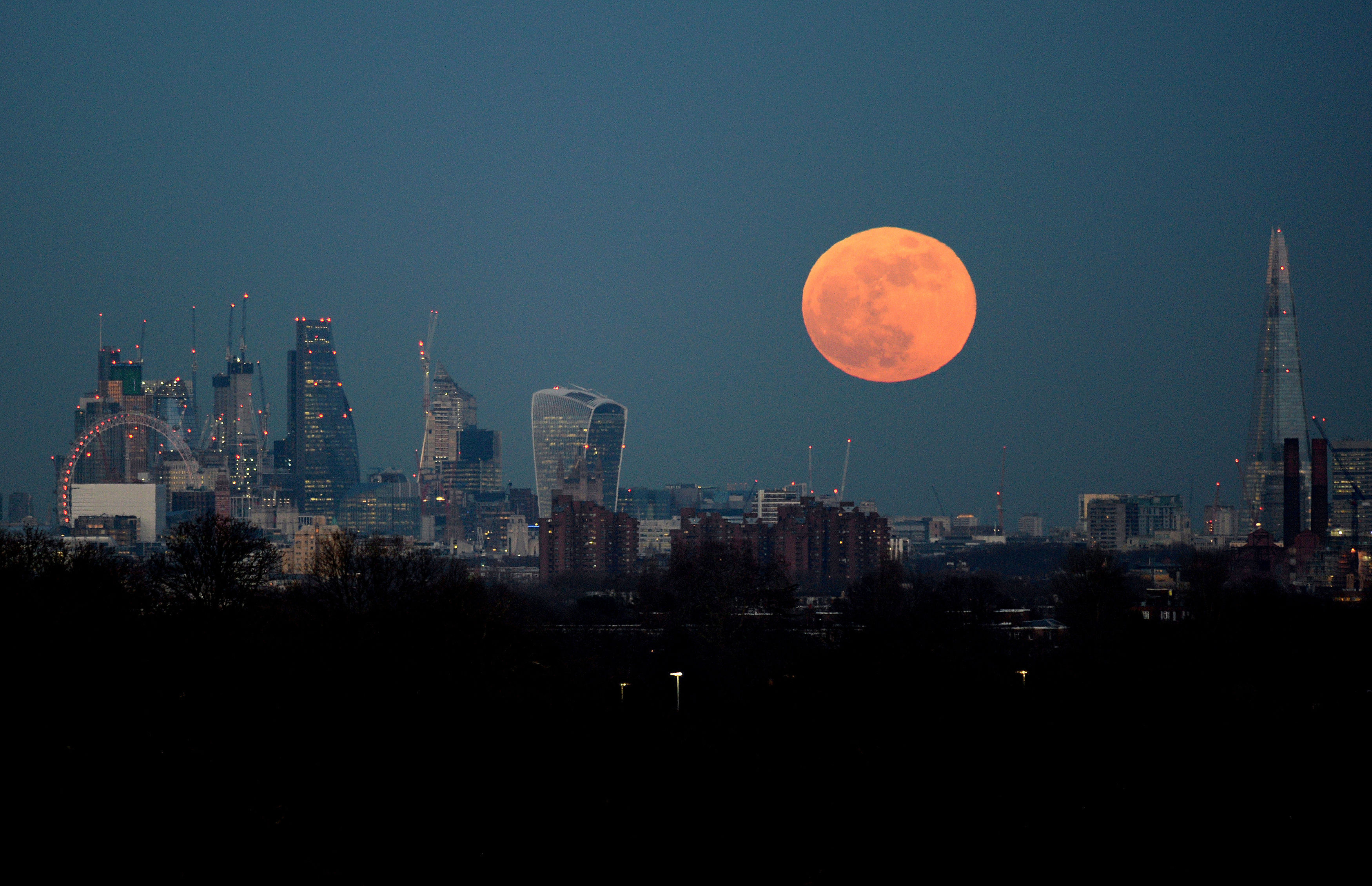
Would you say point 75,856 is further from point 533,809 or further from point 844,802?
point 844,802

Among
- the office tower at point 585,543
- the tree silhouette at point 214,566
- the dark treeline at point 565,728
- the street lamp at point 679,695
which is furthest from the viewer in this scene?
the office tower at point 585,543

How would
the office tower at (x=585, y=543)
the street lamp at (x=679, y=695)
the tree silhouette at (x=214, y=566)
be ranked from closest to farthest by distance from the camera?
the tree silhouette at (x=214, y=566) < the street lamp at (x=679, y=695) < the office tower at (x=585, y=543)

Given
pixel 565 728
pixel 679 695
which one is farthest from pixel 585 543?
pixel 565 728

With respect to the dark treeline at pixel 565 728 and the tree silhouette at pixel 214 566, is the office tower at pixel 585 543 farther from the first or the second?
the tree silhouette at pixel 214 566

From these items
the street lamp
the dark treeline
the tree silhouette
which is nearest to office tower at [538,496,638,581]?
the dark treeline

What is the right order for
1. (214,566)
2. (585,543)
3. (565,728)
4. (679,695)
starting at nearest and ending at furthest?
(565,728), (214,566), (679,695), (585,543)

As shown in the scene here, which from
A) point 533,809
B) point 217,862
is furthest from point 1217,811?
point 217,862

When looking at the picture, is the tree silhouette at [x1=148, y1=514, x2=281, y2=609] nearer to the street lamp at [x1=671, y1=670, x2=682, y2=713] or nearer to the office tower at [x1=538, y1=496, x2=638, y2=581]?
the street lamp at [x1=671, y1=670, x2=682, y2=713]

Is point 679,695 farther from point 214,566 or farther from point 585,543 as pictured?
point 585,543

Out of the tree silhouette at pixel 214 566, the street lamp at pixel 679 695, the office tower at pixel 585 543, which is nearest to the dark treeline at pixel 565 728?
the tree silhouette at pixel 214 566
